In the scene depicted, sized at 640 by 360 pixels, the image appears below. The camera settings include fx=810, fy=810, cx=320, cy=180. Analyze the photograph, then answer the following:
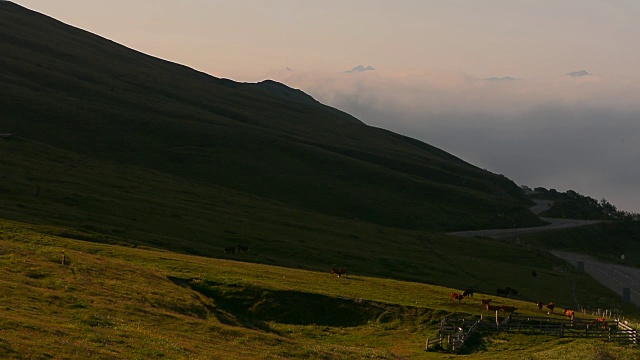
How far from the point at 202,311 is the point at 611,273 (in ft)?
343

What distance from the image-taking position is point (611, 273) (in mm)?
143375

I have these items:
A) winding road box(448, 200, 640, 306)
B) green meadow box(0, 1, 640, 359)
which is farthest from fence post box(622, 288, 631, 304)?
A: green meadow box(0, 1, 640, 359)

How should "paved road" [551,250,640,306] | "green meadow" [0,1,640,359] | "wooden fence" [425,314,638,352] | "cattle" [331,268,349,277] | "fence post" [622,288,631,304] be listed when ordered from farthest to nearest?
"paved road" [551,250,640,306] → "fence post" [622,288,631,304] → "cattle" [331,268,349,277] → "wooden fence" [425,314,638,352] → "green meadow" [0,1,640,359]

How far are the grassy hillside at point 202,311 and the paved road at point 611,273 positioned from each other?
184 ft

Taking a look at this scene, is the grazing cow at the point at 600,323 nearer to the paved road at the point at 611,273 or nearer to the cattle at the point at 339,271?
the cattle at the point at 339,271

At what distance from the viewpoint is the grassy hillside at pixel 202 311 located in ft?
131

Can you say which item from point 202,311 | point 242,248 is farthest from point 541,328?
point 242,248

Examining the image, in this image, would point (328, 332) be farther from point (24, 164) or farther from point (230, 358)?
point (24, 164)

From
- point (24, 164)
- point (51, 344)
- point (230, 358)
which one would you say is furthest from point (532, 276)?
point (51, 344)

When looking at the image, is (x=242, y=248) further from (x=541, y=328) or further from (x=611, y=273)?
(x=611, y=273)

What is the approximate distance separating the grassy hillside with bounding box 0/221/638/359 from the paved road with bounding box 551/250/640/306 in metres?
56.1

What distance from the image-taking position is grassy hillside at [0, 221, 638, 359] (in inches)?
1567

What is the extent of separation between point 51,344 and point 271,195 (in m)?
151

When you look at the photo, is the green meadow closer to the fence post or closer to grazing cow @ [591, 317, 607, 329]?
the fence post
